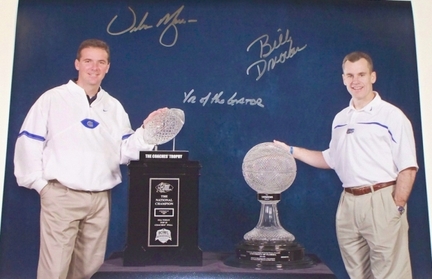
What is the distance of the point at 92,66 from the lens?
2.34 meters

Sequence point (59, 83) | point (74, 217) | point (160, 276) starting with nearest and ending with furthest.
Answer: point (160, 276), point (74, 217), point (59, 83)

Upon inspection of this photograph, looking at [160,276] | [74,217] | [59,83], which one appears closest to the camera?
[160,276]

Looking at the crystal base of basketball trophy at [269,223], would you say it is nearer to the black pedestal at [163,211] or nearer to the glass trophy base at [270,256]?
the glass trophy base at [270,256]

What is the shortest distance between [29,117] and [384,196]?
160 centimetres

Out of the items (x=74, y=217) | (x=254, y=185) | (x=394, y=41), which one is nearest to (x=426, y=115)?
(x=394, y=41)

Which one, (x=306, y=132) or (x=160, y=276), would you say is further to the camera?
(x=306, y=132)

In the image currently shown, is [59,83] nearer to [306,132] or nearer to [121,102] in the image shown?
[121,102]

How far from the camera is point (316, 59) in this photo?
2.41 metres

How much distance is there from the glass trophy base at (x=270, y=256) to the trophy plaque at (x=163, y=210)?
7.3 inches

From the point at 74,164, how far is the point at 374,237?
4.37 ft

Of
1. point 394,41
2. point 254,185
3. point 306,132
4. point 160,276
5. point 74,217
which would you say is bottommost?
point 160,276

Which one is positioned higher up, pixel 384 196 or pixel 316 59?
pixel 316 59
